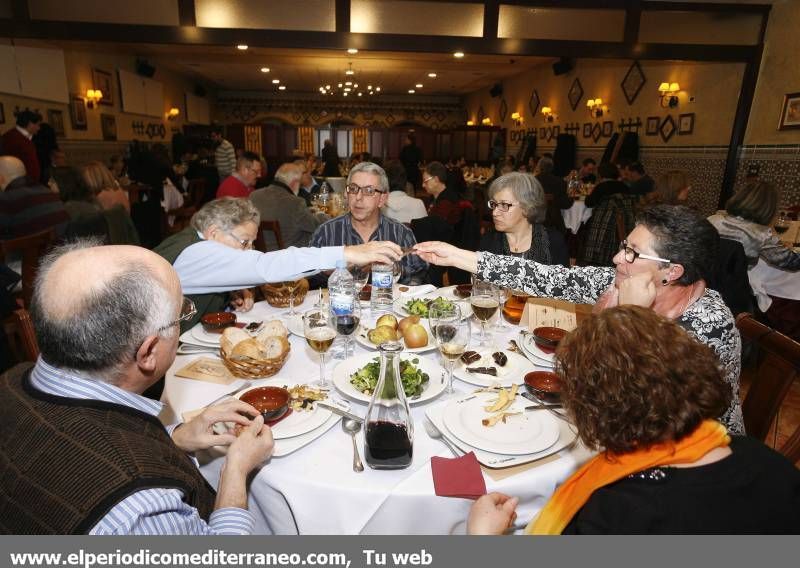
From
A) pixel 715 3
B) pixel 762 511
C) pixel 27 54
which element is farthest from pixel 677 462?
pixel 27 54

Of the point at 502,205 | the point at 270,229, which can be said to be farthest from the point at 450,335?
the point at 270,229

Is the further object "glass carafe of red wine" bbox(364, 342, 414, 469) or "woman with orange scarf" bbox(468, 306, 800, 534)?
"glass carafe of red wine" bbox(364, 342, 414, 469)

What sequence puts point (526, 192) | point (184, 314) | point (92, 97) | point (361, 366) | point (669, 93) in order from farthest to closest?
1. point (92, 97)
2. point (669, 93)
3. point (526, 192)
4. point (361, 366)
5. point (184, 314)

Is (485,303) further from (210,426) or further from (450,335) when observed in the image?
(210,426)

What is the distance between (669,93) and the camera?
7.35 meters

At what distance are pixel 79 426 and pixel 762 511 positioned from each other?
3.87 feet

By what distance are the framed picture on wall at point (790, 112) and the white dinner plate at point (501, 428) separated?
5.97 meters

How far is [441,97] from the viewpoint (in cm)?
1866

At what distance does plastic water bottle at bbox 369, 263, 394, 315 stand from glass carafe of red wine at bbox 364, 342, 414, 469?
37.4 inches

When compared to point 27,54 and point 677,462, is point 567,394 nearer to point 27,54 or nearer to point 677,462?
point 677,462

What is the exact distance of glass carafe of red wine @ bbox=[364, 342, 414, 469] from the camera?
1119mm

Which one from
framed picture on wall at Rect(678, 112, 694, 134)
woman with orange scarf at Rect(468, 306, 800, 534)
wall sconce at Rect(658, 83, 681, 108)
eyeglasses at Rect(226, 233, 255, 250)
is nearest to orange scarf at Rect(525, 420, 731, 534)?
woman with orange scarf at Rect(468, 306, 800, 534)

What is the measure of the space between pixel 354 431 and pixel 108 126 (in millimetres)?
10394

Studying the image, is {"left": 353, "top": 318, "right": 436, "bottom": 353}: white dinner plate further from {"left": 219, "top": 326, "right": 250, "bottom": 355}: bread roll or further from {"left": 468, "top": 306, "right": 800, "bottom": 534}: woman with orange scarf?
{"left": 468, "top": 306, "right": 800, "bottom": 534}: woman with orange scarf
